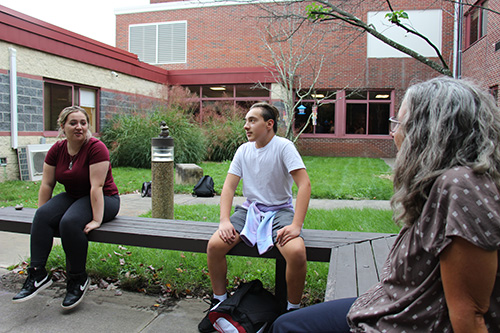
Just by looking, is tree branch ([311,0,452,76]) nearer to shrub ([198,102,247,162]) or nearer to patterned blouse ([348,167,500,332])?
patterned blouse ([348,167,500,332])

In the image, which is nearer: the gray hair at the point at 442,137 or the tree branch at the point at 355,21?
the gray hair at the point at 442,137

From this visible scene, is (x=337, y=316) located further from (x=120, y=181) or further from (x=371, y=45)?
(x=371, y=45)

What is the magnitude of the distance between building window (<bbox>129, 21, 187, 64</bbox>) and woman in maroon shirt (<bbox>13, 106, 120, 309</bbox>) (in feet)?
68.2

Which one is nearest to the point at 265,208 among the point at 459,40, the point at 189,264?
the point at 189,264

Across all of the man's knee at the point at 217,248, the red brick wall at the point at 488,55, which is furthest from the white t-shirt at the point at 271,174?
the red brick wall at the point at 488,55

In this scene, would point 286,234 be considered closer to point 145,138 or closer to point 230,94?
point 145,138

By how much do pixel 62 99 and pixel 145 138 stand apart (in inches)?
110

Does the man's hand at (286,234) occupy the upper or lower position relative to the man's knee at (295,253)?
upper

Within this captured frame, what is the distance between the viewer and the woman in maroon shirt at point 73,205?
10.5ft

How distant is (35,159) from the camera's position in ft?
35.6

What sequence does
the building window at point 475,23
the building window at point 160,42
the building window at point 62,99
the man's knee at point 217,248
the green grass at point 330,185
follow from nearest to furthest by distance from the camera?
the man's knee at point 217,248 < the green grass at point 330,185 < the building window at point 62,99 < the building window at point 475,23 < the building window at point 160,42

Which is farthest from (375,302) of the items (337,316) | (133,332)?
(133,332)

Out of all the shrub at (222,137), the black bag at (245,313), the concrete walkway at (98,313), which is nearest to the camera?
the black bag at (245,313)

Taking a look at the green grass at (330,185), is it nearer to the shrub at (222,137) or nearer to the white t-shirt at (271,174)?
the shrub at (222,137)
